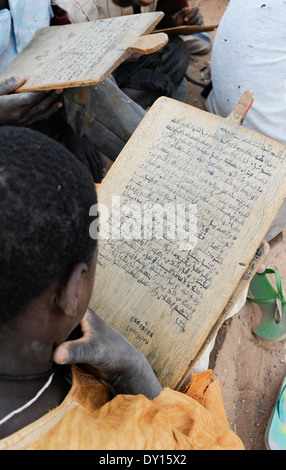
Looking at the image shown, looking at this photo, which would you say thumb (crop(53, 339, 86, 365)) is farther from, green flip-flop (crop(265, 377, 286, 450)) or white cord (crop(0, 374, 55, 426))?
green flip-flop (crop(265, 377, 286, 450))

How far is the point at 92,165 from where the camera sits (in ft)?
8.21

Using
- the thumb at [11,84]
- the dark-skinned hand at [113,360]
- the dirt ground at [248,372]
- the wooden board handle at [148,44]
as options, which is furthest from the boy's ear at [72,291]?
the dirt ground at [248,372]

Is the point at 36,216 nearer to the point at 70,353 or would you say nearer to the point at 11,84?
the point at 70,353

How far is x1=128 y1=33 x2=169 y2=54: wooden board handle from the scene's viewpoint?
53.2 inches

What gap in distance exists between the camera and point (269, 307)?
1955 millimetres

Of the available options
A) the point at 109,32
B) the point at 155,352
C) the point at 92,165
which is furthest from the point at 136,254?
the point at 92,165

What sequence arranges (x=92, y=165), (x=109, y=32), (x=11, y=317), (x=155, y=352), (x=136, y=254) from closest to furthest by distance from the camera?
(x=11, y=317) → (x=155, y=352) → (x=136, y=254) → (x=109, y=32) → (x=92, y=165)

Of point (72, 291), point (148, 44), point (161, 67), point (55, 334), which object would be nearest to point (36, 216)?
point (72, 291)

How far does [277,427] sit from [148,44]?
5.30 feet

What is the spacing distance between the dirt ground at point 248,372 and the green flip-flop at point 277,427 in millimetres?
80

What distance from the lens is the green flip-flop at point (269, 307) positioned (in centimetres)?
189

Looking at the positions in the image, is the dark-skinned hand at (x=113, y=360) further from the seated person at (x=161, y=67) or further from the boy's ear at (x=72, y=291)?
the seated person at (x=161, y=67)
